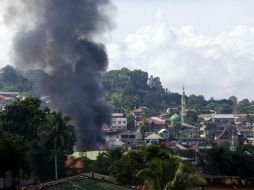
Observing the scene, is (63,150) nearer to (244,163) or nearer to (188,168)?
(244,163)

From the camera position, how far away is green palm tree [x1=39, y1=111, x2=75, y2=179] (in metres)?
77.1

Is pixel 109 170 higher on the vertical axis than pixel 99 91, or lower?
lower

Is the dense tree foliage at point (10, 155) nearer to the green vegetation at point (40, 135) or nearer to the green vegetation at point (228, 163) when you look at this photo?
the green vegetation at point (40, 135)

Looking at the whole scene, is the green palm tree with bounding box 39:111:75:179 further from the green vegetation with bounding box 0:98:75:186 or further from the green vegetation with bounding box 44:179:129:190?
the green vegetation with bounding box 44:179:129:190

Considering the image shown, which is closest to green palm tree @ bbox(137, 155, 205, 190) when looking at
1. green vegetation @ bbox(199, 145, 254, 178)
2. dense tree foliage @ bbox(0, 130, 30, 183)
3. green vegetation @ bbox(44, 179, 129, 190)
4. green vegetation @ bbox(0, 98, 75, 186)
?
green vegetation @ bbox(44, 179, 129, 190)

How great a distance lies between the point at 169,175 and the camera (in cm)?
3884

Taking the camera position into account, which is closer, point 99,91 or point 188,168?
point 188,168

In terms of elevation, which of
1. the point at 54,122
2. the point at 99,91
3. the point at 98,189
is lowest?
the point at 98,189

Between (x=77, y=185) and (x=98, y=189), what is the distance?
1.15m

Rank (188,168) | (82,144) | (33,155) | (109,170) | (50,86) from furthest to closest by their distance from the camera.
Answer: (50,86) < (82,144) < (33,155) < (109,170) < (188,168)

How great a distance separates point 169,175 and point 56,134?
40.1 m

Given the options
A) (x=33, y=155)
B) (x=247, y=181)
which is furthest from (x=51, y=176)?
(x=247, y=181)

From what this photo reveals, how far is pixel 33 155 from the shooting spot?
81750 millimetres

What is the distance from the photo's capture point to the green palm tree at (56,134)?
77125 millimetres
